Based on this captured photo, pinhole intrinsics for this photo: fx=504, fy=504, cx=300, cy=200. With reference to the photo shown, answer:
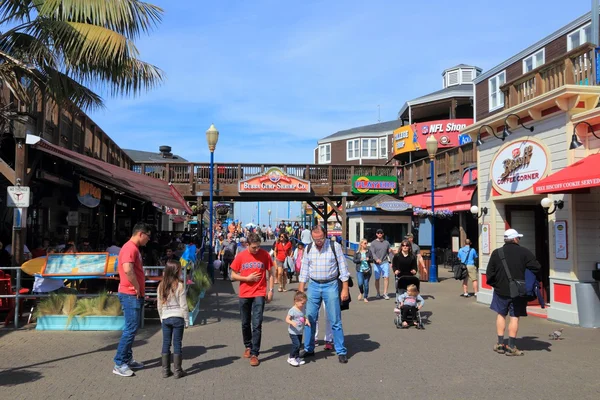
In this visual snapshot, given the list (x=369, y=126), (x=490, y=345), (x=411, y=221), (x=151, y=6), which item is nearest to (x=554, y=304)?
(x=490, y=345)

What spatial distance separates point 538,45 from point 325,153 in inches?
1004

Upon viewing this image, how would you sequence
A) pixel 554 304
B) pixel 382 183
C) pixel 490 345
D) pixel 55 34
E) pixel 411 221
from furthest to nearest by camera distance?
pixel 382 183 < pixel 411 221 < pixel 554 304 < pixel 55 34 < pixel 490 345

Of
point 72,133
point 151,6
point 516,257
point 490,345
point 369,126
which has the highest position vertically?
point 369,126

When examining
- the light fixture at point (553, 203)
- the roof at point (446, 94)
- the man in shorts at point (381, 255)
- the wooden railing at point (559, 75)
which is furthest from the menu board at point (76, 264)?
the roof at point (446, 94)

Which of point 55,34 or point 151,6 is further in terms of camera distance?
point 151,6

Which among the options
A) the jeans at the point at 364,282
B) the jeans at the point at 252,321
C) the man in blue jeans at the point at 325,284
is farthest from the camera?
the jeans at the point at 364,282

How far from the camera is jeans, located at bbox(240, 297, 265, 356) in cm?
620

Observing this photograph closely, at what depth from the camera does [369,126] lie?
4281cm

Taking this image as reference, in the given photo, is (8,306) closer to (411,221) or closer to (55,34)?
(55,34)

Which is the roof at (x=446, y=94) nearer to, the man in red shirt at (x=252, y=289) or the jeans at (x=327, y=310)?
the jeans at (x=327, y=310)

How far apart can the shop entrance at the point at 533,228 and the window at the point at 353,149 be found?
29741mm

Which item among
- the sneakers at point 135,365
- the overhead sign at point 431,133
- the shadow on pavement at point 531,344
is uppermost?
the overhead sign at point 431,133

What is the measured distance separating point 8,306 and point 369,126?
1458 inches

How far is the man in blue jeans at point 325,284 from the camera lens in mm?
6328
